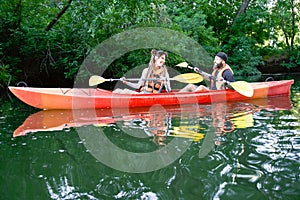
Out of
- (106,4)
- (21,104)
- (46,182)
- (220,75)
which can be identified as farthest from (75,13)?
(46,182)

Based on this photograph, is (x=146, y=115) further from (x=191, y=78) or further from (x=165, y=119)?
(x=191, y=78)

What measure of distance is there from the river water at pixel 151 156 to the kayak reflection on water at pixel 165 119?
2cm

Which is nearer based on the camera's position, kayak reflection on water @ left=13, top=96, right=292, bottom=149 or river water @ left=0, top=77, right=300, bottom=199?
river water @ left=0, top=77, right=300, bottom=199

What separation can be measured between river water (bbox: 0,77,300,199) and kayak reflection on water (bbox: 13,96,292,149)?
2 cm

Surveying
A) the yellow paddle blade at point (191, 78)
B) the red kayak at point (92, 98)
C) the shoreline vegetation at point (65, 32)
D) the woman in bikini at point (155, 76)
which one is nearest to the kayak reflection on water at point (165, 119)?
the red kayak at point (92, 98)

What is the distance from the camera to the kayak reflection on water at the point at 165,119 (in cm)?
420

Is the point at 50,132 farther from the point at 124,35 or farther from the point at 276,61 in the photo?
the point at 276,61

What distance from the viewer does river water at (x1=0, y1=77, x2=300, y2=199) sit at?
240 cm

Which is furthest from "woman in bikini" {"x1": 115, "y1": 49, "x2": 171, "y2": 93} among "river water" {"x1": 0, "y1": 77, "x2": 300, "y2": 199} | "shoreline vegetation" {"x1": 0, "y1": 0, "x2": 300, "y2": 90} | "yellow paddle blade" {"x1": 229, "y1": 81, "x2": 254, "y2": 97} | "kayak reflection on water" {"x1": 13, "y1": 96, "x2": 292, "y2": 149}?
"shoreline vegetation" {"x1": 0, "y1": 0, "x2": 300, "y2": 90}

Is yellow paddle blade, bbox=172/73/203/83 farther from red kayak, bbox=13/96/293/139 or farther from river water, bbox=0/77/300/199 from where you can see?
river water, bbox=0/77/300/199

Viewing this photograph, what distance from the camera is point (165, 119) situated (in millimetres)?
5105

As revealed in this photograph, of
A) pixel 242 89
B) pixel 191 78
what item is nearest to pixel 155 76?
pixel 191 78

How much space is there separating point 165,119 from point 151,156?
75.8 inches

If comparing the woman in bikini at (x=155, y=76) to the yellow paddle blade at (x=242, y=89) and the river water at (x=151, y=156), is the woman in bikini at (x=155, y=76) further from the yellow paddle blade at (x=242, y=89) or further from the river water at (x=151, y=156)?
the yellow paddle blade at (x=242, y=89)
